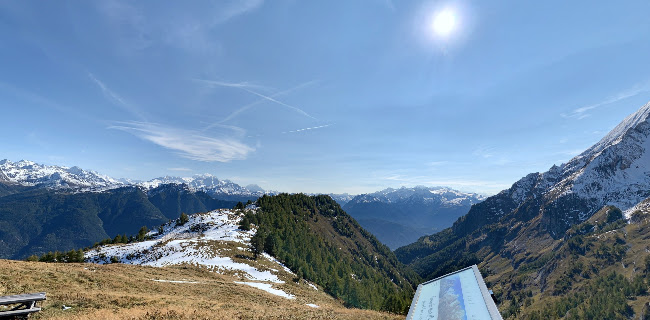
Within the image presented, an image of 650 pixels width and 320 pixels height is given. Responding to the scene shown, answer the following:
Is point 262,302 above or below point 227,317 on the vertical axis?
below

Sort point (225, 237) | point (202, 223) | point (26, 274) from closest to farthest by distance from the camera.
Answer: point (26, 274), point (225, 237), point (202, 223)

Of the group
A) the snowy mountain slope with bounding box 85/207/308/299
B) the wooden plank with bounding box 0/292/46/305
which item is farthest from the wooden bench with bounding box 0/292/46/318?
the snowy mountain slope with bounding box 85/207/308/299

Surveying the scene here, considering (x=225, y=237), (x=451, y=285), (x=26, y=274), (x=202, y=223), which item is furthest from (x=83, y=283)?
(x=202, y=223)

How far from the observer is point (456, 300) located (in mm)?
11617

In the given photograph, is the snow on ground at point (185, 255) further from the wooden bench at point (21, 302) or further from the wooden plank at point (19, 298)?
the wooden plank at point (19, 298)

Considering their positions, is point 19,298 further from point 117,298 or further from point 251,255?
point 251,255

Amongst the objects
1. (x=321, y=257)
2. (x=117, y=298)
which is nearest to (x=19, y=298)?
(x=117, y=298)

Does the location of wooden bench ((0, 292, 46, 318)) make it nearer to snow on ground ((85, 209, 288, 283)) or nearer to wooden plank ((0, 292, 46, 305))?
wooden plank ((0, 292, 46, 305))

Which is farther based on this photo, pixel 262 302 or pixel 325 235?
pixel 325 235

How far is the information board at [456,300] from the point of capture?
10.1 m

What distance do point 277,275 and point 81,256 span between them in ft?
138

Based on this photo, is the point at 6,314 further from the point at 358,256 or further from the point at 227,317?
the point at 358,256

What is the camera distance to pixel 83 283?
88.4 ft

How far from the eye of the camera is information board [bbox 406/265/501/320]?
397 inches
